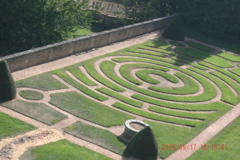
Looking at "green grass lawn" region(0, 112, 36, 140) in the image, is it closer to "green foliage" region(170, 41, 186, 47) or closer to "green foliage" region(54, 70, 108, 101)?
"green foliage" region(54, 70, 108, 101)

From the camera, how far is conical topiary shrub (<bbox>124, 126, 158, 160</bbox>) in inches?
1021

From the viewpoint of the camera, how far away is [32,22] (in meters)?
43.9

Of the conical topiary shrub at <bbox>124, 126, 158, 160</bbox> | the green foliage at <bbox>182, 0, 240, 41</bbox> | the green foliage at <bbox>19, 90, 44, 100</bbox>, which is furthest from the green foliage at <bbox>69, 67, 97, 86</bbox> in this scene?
the green foliage at <bbox>182, 0, 240, 41</bbox>

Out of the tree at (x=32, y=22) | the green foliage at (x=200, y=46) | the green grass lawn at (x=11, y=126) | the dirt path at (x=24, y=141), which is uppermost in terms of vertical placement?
the tree at (x=32, y=22)

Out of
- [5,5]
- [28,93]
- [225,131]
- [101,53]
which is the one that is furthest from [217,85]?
[5,5]

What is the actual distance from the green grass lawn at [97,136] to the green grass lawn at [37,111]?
1724mm

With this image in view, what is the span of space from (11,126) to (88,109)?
778cm

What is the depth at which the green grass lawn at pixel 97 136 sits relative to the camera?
27766 millimetres

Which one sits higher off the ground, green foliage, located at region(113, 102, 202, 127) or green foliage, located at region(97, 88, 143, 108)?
green foliage, located at region(97, 88, 143, 108)

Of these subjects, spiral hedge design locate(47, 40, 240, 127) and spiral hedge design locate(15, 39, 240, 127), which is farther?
spiral hedge design locate(47, 40, 240, 127)

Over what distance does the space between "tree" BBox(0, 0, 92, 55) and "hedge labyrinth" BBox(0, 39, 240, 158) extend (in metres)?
6.49

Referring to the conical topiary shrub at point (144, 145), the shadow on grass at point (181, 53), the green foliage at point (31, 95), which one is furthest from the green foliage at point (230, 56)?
the green foliage at point (31, 95)
